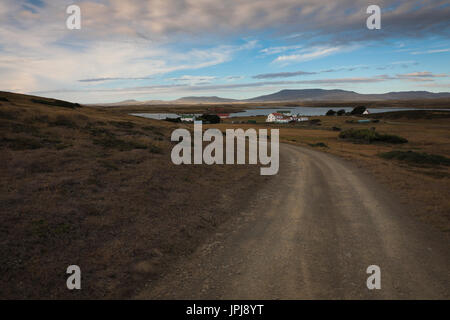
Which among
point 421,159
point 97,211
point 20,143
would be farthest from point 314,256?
point 421,159

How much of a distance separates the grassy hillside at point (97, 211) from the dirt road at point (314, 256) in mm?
1022

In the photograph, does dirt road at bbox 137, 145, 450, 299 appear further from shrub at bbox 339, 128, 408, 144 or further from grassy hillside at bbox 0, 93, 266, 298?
shrub at bbox 339, 128, 408, 144

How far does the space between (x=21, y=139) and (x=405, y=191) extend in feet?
84.7

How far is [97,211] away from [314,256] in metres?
8.35

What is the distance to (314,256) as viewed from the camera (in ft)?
27.9

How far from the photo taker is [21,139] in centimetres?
1975

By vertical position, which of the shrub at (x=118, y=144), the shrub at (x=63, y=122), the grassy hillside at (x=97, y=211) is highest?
the shrub at (x=63, y=122)

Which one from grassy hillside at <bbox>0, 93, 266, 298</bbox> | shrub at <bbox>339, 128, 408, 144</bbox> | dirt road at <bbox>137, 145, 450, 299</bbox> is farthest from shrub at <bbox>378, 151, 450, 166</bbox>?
shrub at <bbox>339, 128, 408, 144</bbox>

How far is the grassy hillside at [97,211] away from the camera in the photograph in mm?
7211

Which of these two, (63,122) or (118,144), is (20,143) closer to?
(118,144)

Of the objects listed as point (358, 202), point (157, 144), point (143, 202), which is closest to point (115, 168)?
point (143, 202)

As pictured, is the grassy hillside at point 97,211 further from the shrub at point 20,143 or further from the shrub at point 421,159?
the shrub at point 421,159

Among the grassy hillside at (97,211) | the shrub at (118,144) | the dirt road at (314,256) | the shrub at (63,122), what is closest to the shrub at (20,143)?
the grassy hillside at (97,211)
